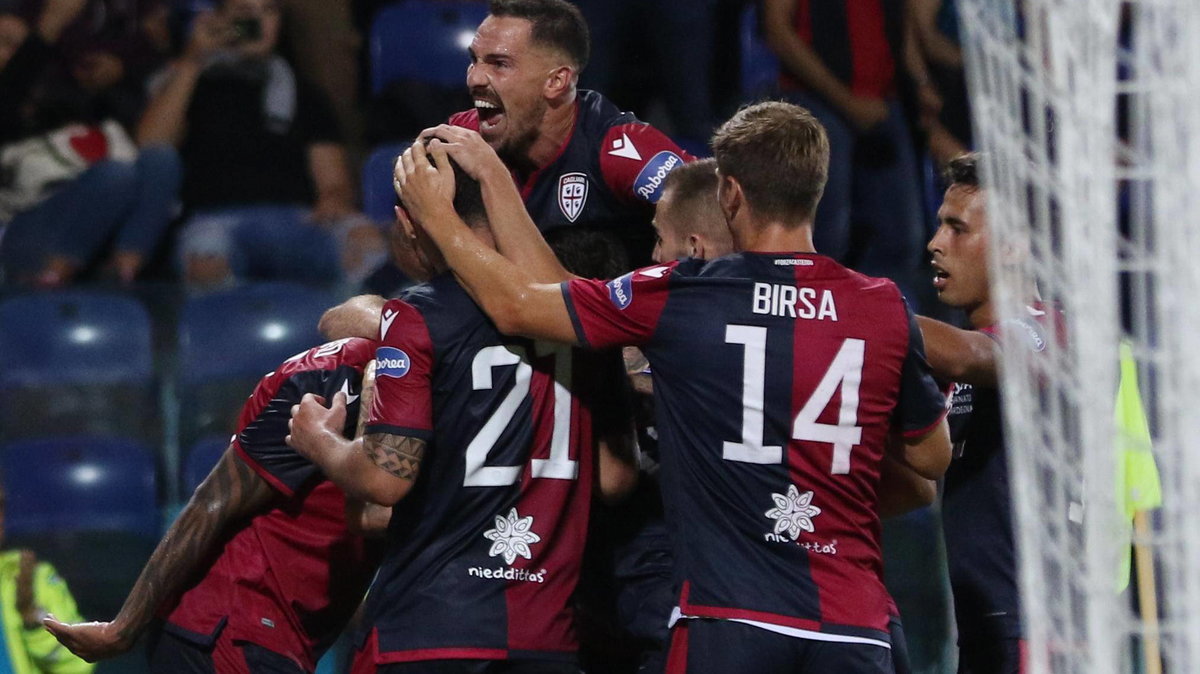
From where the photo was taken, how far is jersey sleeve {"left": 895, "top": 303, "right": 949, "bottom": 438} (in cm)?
335

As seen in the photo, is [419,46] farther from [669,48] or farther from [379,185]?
[669,48]

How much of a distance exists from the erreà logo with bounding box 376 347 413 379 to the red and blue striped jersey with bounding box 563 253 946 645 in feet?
1.22

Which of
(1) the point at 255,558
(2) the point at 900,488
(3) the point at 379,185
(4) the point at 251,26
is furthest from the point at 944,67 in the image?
(1) the point at 255,558

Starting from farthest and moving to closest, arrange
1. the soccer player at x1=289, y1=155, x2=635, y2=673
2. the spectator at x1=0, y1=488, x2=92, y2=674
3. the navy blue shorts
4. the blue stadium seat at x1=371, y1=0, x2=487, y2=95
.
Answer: the blue stadium seat at x1=371, y1=0, x2=487, y2=95 < the spectator at x1=0, y1=488, x2=92, y2=674 < the soccer player at x1=289, y1=155, x2=635, y2=673 < the navy blue shorts

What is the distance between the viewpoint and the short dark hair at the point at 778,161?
331 cm

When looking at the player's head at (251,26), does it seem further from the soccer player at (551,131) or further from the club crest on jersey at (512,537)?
the club crest on jersey at (512,537)

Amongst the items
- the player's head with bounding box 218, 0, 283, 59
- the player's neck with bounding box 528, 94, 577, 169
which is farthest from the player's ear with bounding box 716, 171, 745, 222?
the player's head with bounding box 218, 0, 283, 59

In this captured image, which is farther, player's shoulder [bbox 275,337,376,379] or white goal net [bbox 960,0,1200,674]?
player's shoulder [bbox 275,337,376,379]

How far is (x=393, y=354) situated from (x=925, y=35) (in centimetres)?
525

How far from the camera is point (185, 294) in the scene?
729 centimetres

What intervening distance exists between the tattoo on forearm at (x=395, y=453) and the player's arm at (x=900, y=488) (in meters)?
1.09

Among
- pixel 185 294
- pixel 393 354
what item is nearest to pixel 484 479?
pixel 393 354

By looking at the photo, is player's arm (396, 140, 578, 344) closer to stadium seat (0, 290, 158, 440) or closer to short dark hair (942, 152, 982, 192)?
short dark hair (942, 152, 982, 192)

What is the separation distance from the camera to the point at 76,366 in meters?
7.09
